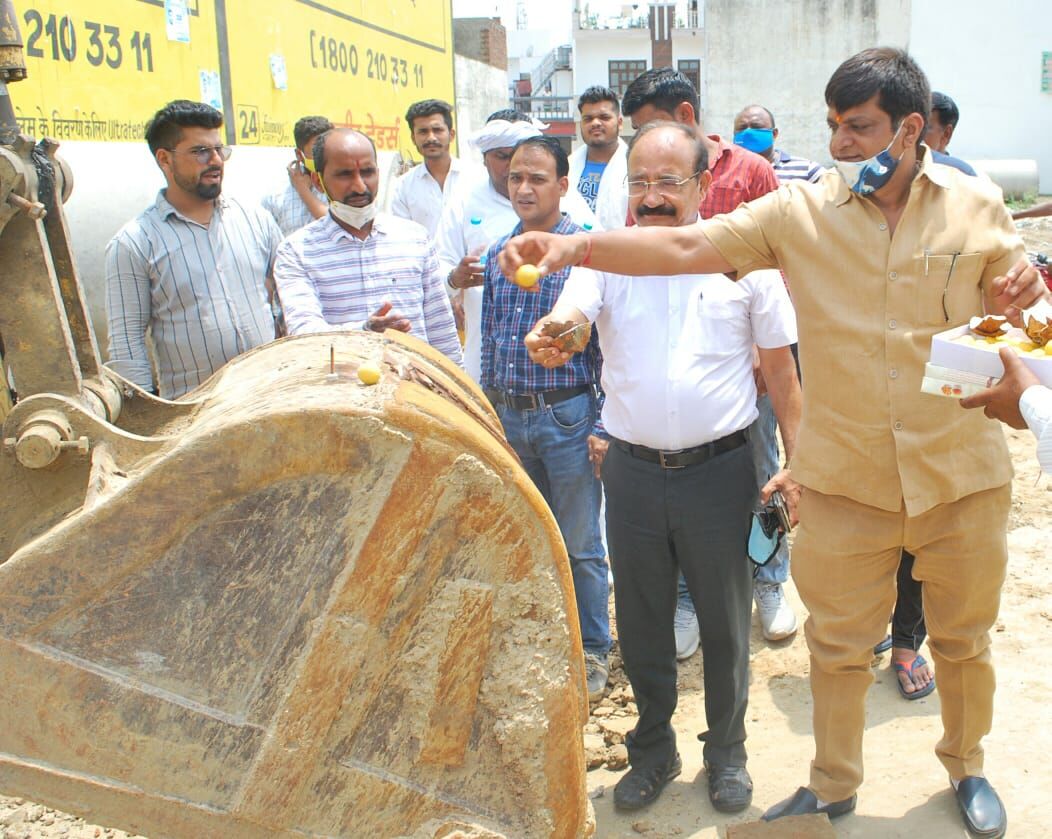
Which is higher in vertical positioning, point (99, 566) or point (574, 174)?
point (574, 174)

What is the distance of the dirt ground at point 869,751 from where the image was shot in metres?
3.13

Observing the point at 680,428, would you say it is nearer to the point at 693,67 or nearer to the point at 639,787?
the point at 639,787

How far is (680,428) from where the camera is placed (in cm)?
296

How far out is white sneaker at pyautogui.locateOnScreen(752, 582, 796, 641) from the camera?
4.26 m

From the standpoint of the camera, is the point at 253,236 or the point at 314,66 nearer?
the point at 253,236

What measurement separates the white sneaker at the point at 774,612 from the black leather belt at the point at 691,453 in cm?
139

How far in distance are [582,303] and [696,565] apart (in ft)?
2.74

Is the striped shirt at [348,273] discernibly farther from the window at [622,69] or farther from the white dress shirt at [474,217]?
the window at [622,69]

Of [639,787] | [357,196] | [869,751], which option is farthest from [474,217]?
[869,751]

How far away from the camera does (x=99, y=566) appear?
83.0 inches

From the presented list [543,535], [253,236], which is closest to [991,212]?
[543,535]

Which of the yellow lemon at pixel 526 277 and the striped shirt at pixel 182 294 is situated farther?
the striped shirt at pixel 182 294

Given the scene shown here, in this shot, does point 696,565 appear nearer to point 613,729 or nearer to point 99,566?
point 613,729

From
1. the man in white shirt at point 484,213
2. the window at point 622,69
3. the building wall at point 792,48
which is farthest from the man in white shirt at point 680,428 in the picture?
the window at point 622,69
